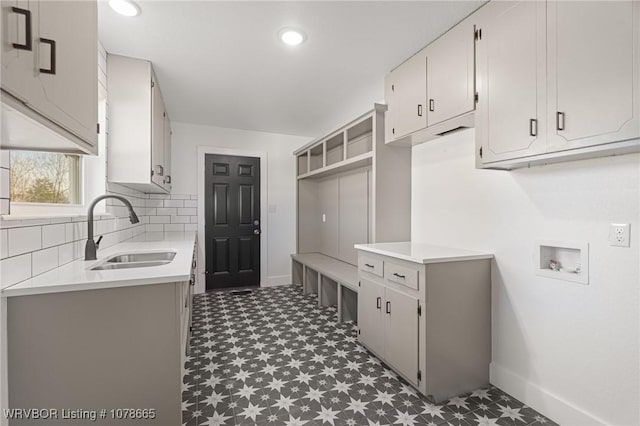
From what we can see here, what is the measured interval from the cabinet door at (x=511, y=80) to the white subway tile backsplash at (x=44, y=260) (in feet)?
7.93

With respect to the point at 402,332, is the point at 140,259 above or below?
above

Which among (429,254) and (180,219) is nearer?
(429,254)

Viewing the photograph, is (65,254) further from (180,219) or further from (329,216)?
(329,216)

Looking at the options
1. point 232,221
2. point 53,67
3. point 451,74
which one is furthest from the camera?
point 232,221

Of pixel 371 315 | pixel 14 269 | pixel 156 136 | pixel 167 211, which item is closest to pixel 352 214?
pixel 371 315

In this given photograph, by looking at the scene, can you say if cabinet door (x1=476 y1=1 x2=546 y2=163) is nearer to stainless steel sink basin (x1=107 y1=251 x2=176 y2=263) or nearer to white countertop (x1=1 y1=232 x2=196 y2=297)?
white countertop (x1=1 y1=232 x2=196 y2=297)

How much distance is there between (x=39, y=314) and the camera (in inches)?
51.1

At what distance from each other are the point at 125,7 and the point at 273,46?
0.92m

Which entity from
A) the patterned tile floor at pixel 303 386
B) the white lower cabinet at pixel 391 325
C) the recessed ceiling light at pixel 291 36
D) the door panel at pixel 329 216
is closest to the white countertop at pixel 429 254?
the white lower cabinet at pixel 391 325

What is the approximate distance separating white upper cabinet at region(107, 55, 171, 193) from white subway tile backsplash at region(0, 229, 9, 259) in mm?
1200

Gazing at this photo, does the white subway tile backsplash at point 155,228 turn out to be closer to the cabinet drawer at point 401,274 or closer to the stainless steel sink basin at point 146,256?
the stainless steel sink basin at point 146,256

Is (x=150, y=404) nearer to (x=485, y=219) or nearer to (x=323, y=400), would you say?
(x=323, y=400)

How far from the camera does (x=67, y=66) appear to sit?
44.6 inches

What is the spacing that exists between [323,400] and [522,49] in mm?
2301
